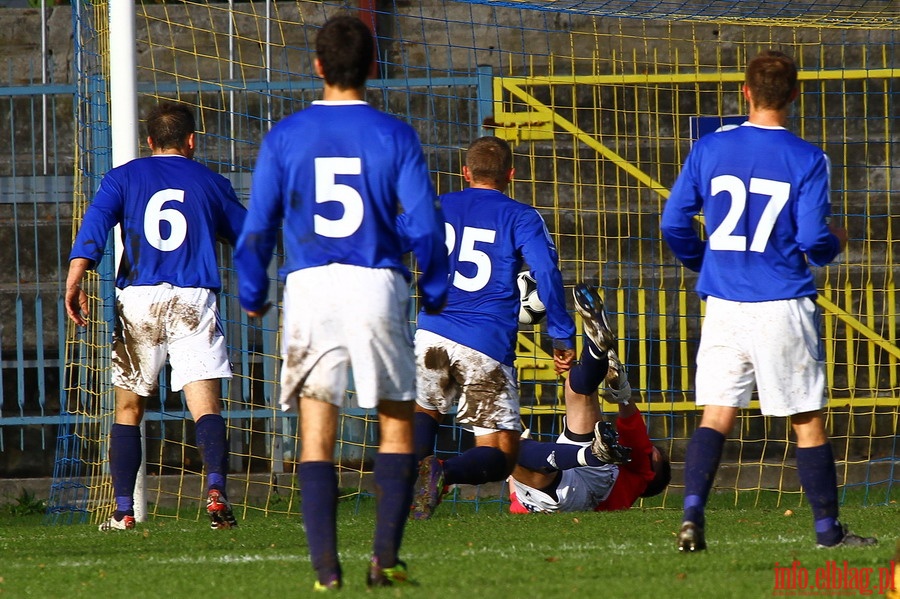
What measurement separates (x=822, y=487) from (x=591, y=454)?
228 cm

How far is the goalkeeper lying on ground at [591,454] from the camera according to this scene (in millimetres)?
6668

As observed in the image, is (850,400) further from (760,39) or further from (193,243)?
(193,243)

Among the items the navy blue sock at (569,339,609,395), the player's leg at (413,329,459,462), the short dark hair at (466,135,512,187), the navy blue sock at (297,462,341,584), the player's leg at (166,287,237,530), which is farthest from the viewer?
the navy blue sock at (569,339,609,395)

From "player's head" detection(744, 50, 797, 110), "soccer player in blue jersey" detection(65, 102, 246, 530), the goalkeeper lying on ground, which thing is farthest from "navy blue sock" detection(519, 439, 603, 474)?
"player's head" detection(744, 50, 797, 110)

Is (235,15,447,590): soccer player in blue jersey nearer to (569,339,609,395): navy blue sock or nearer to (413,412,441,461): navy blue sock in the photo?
(413,412,441,461): navy blue sock

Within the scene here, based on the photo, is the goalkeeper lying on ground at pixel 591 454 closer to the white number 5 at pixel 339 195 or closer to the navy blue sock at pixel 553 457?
the navy blue sock at pixel 553 457

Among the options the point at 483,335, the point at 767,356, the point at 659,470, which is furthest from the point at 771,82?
the point at 659,470

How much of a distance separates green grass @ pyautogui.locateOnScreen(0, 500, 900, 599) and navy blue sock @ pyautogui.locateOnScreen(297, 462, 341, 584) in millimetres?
84

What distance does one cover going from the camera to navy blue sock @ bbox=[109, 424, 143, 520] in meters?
5.94

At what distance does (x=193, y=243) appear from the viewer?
5816 millimetres

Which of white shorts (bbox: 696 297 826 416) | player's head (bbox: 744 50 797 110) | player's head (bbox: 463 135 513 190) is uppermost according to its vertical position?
player's head (bbox: 744 50 797 110)

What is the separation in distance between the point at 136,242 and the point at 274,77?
3.54 m

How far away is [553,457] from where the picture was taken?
6.71m

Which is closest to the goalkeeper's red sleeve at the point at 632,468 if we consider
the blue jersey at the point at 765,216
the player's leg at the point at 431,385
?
the player's leg at the point at 431,385
